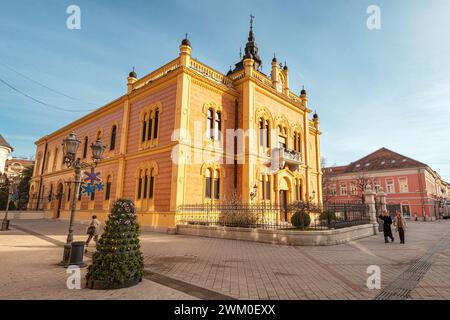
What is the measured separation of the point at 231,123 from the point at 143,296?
50.6 feet

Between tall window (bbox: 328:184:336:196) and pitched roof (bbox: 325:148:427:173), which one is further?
tall window (bbox: 328:184:336:196)

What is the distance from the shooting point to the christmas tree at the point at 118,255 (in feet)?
16.0

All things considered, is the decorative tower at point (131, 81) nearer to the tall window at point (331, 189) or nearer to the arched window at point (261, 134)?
the arched window at point (261, 134)

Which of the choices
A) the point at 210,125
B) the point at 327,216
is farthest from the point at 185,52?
the point at 327,216

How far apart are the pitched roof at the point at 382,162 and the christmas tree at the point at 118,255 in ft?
161

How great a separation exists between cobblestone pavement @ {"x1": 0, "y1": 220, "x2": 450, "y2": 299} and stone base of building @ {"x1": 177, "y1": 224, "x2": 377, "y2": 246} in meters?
1.21

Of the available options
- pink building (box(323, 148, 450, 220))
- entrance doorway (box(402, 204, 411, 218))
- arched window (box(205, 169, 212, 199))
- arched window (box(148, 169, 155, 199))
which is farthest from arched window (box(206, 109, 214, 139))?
entrance doorway (box(402, 204, 411, 218))

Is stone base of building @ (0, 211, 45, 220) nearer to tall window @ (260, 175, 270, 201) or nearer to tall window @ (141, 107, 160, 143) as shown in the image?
tall window @ (141, 107, 160, 143)

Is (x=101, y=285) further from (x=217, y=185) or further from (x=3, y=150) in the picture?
(x=3, y=150)

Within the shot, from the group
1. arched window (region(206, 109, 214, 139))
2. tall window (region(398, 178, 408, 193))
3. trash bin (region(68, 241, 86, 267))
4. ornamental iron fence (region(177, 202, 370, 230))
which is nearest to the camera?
trash bin (region(68, 241, 86, 267))

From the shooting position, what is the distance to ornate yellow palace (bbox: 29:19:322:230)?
52.5 ft

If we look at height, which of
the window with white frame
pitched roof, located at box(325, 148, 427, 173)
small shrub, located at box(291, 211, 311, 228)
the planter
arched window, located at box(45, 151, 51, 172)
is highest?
pitched roof, located at box(325, 148, 427, 173)
